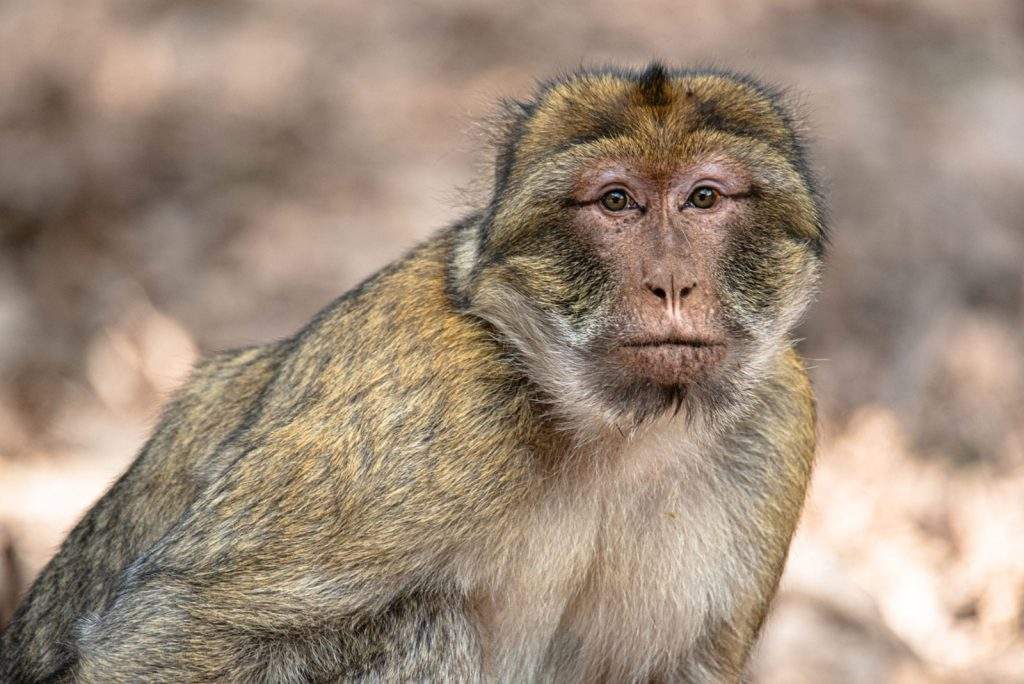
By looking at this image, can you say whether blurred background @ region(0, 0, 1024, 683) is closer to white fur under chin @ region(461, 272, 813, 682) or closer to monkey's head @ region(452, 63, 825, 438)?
white fur under chin @ region(461, 272, 813, 682)

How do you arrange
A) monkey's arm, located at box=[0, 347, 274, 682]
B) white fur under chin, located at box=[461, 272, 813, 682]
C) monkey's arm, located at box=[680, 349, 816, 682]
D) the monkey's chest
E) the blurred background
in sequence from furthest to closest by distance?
the blurred background → monkey's arm, located at box=[0, 347, 274, 682] → monkey's arm, located at box=[680, 349, 816, 682] → the monkey's chest → white fur under chin, located at box=[461, 272, 813, 682]

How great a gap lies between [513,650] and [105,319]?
705 centimetres

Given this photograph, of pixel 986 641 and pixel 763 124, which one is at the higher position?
pixel 763 124

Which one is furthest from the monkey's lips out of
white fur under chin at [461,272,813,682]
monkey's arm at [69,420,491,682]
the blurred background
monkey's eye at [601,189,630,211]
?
the blurred background

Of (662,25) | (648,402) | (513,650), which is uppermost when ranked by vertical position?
(662,25)

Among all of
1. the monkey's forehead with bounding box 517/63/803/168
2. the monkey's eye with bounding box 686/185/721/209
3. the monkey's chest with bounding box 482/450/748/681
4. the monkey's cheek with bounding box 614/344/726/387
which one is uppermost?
the monkey's forehead with bounding box 517/63/803/168

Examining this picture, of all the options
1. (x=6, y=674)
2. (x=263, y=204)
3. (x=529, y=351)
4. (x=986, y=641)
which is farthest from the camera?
(x=263, y=204)

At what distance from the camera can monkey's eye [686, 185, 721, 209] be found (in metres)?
4.88

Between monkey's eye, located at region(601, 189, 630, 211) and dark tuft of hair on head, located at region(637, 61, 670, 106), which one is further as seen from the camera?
dark tuft of hair on head, located at region(637, 61, 670, 106)

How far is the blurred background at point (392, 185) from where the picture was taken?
10.8m

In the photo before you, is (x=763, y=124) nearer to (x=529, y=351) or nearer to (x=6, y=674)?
(x=529, y=351)

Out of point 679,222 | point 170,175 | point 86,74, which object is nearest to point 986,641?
point 679,222

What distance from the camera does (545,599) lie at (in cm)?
526

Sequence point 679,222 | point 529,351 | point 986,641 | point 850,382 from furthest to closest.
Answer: point 850,382 < point 986,641 < point 529,351 < point 679,222
